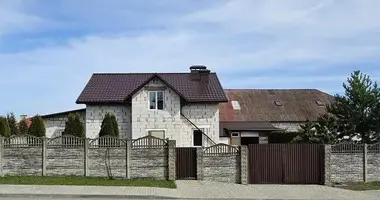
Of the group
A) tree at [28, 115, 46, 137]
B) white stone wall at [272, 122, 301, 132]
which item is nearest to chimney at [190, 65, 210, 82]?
white stone wall at [272, 122, 301, 132]

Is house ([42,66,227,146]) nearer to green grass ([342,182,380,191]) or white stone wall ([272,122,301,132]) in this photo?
white stone wall ([272,122,301,132])

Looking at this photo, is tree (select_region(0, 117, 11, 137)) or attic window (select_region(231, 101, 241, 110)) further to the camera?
attic window (select_region(231, 101, 241, 110))

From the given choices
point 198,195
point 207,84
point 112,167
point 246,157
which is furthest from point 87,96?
point 198,195

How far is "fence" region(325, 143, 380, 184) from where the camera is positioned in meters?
22.3

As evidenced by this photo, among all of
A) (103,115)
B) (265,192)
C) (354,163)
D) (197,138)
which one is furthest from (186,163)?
(103,115)

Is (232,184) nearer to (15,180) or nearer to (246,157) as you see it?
(246,157)

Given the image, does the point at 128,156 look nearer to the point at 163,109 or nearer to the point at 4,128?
the point at 4,128

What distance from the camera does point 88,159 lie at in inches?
852

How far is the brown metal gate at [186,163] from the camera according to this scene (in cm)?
2186

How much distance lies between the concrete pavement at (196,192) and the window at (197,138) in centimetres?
1264

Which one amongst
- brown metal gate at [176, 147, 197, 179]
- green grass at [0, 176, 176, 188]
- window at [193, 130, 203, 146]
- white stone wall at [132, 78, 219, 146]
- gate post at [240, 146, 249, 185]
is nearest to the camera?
green grass at [0, 176, 176, 188]

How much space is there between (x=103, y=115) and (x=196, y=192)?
1631 centimetres

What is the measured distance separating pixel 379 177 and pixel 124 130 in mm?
16720

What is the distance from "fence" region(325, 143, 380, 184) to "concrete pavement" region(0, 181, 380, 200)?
5.33 feet
